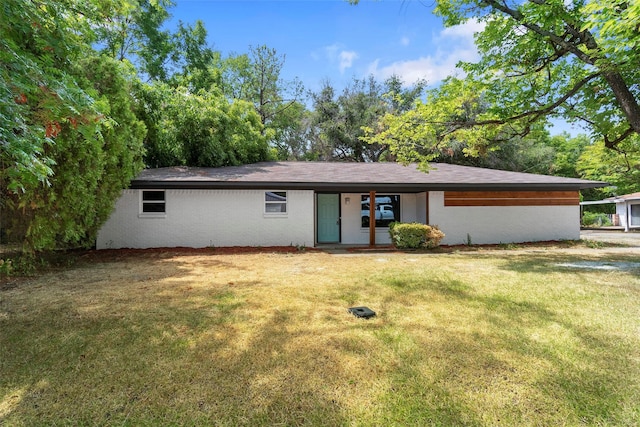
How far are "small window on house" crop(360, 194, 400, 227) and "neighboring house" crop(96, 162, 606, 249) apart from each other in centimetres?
4

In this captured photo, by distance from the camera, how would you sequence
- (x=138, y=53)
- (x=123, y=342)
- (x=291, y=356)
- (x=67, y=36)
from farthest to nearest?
(x=138, y=53)
(x=67, y=36)
(x=123, y=342)
(x=291, y=356)

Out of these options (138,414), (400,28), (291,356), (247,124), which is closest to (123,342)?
(138,414)

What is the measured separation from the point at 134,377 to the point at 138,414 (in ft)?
1.83

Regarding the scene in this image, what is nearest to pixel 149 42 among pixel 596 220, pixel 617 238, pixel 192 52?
pixel 192 52

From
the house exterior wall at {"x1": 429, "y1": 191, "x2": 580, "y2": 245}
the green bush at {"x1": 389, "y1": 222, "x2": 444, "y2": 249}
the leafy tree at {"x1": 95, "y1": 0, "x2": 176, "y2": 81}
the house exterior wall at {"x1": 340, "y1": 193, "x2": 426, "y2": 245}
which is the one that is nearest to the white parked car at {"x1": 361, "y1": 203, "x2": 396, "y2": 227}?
the house exterior wall at {"x1": 340, "y1": 193, "x2": 426, "y2": 245}

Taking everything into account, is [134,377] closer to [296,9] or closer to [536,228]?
[296,9]

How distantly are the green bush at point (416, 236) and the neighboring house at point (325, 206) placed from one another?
1.29 meters

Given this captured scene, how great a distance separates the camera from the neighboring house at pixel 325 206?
10523 millimetres

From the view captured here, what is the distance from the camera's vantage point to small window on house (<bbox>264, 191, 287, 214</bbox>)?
1115cm

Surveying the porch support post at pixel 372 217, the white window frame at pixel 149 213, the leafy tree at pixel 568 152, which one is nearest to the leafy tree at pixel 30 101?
the white window frame at pixel 149 213

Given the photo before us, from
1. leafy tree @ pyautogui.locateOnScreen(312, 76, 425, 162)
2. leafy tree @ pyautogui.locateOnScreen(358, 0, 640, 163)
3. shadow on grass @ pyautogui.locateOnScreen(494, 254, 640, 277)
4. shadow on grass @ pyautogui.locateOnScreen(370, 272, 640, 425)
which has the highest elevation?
leafy tree @ pyautogui.locateOnScreen(312, 76, 425, 162)

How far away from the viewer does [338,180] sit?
36.3ft

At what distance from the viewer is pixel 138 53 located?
802 inches

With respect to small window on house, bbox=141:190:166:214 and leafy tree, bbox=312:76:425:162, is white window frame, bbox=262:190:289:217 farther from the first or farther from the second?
leafy tree, bbox=312:76:425:162
